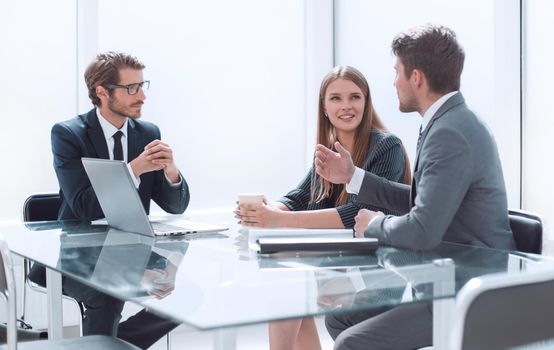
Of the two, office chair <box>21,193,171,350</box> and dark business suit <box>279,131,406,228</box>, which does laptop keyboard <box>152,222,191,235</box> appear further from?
office chair <box>21,193,171,350</box>

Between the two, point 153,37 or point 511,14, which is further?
point 153,37

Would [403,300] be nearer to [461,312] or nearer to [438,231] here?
[461,312]

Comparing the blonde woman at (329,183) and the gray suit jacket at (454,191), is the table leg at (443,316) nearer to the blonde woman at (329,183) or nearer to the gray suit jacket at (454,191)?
the gray suit jacket at (454,191)

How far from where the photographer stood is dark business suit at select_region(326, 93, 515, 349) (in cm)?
210

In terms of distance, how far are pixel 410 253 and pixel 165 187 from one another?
4.58 feet

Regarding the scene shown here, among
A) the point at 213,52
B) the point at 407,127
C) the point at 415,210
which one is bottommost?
the point at 415,210

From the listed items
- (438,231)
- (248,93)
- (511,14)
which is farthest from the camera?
(248,93)

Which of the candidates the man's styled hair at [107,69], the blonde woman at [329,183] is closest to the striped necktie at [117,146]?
the man's styled hair at [107,69]

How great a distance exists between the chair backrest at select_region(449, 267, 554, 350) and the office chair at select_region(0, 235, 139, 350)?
3.62 ft

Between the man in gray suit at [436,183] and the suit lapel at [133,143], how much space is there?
1275 mm

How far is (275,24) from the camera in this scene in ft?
16.4

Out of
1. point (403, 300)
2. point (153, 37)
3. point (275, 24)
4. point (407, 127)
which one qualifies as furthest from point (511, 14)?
point (403, 300)

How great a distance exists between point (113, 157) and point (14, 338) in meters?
1.28

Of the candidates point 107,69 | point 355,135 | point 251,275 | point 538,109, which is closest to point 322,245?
point 251,275
